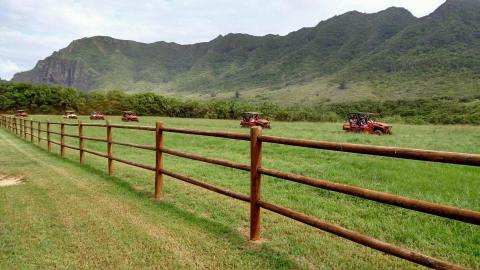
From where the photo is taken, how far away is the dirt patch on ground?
897 cm

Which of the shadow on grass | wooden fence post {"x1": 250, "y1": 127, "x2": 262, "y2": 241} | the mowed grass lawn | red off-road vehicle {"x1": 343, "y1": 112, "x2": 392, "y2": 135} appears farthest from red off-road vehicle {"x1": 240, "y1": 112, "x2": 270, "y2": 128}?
wooden fence post {"x1": 250, "y1": 127, "x2": 262, "y2": 241}

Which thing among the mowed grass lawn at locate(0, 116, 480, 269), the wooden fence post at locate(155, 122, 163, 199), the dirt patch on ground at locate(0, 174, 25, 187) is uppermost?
the wooden fence post at locate(155, 122, 163, 199)

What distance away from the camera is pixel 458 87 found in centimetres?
10038

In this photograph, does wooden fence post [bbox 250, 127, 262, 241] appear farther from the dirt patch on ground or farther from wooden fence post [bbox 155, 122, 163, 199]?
the dirt patch on ground

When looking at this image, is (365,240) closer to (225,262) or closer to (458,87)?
(225,262)

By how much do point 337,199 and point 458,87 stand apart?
351 ft

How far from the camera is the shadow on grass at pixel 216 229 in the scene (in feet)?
14.6

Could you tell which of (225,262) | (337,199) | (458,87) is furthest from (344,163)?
(458,87)

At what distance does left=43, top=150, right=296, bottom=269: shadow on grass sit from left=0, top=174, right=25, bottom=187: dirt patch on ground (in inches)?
90.6

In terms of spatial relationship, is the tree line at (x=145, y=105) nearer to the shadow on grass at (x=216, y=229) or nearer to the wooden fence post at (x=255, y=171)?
the shadow on grass at (x=216, y=229)

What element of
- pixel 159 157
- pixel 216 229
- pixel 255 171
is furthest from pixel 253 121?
pixel 255 171

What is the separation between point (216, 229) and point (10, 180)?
6358mm

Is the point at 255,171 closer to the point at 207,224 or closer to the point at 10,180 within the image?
the point at 207,224

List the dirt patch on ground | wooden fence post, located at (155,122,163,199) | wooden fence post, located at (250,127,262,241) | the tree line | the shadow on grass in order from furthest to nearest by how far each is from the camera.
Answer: the tree line, the dirt patch on ground, wooden fence post, located at (155,122,163,199), wooden fence post, located at (250,127,262,241), the shadow on grass
